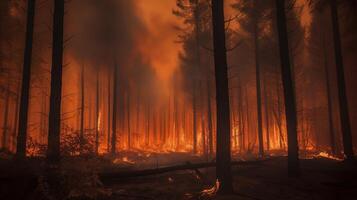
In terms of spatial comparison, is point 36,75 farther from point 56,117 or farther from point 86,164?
point 86,164

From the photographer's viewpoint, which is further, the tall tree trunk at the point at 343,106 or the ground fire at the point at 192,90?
the tall tree trunk at the point at 343,106

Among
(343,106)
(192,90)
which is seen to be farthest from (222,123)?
(192,90)

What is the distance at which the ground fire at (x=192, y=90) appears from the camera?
9133 mm

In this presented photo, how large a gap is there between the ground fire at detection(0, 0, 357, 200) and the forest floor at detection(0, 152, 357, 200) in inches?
1.6

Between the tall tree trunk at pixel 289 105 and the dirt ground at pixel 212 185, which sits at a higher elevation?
the tall tree trunk at pixel 289 105

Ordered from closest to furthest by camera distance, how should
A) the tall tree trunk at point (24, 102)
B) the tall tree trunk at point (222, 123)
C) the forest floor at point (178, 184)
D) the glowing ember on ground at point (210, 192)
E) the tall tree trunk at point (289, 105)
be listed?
the forest floor at point (178, 184) → the glowing ember on ground at point (210, 192) → the tall tree trunk at point (222, 123) → the tall tree trunk at point (289, 105) → the tall tree trunk at point (24, 102)

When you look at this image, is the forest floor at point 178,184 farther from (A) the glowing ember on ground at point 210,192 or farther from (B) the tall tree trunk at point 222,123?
(B) the tall tree trunk at point 222,123

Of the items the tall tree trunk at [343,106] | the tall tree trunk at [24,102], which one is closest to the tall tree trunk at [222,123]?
the tall tree trunk at [24,102]

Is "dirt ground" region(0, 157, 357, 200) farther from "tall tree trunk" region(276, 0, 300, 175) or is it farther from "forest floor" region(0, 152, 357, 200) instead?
"tall tree trunk" region(276, 0, 300, 175)

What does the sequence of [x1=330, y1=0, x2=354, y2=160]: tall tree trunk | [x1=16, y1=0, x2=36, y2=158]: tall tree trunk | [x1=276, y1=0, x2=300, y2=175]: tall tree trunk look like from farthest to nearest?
[x1=330, y1=0, x2=354, y2=160]: tall tree trunk → [x1=16, y1=0, x2=36, y2=158]: tall tree trunk → [x1=276, y1=0, x2=300, y2=175]: tall tree trunk

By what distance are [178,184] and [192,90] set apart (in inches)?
880

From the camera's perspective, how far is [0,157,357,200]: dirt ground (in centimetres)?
752

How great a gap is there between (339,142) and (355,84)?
6.69 metres

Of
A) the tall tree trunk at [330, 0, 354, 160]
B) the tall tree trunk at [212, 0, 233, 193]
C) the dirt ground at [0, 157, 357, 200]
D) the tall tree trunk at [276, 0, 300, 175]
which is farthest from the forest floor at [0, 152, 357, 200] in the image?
the tall tree trunk at [330, 0, 354, 160]
